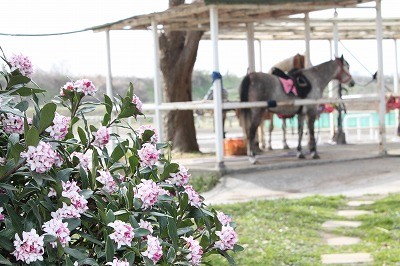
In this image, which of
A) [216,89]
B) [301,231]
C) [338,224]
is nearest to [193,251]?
[301,231]

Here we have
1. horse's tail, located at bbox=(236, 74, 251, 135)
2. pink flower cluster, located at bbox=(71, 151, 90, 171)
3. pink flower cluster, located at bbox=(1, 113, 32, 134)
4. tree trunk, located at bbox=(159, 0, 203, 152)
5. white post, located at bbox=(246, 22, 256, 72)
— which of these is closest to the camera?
pink flower cluster, located at bbox=(1, 113, 32, 134)

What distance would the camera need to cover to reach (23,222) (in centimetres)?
229

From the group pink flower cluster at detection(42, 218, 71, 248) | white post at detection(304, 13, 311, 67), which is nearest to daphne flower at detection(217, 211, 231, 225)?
pink flower cluster at detection(42, 218, 71, 248)

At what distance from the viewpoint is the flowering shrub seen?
227 cm

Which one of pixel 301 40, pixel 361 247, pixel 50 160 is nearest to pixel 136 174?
pixel 50 160

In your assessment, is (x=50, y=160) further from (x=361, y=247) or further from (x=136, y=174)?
(x=361, y=247)

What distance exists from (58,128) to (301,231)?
5697 mm

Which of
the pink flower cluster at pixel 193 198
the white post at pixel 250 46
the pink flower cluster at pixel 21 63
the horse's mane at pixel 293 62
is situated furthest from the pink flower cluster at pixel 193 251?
the horse's mane at pixel 293 62

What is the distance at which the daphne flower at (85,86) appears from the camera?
9.16 feet

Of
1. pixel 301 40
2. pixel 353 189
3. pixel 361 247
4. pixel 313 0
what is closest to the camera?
pixel 361 247

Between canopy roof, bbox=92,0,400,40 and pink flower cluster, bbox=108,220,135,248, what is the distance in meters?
10.2

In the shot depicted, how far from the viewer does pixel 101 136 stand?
2725 mm

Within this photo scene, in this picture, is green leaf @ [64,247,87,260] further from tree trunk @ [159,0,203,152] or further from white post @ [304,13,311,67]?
tree trunk @ [159,0,203,152]

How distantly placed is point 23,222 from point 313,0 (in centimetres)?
1167
